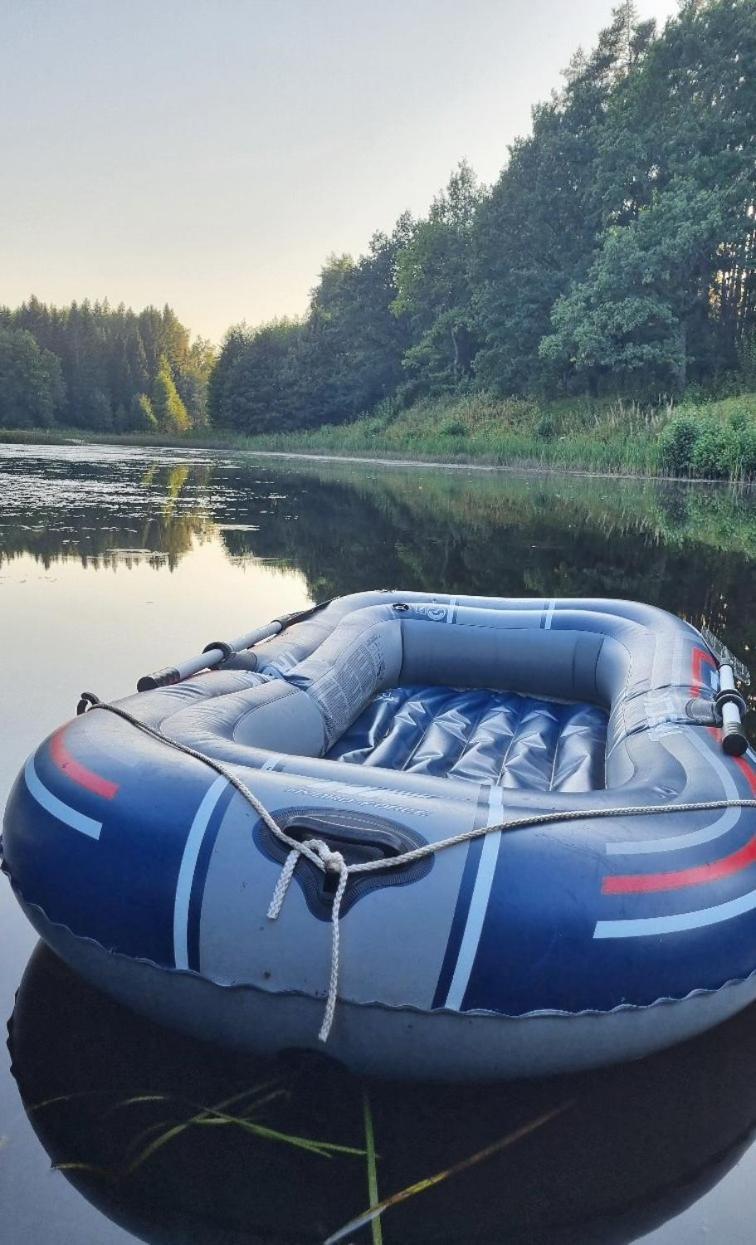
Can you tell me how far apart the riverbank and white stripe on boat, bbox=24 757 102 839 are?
13.4m

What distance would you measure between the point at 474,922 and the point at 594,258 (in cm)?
2620

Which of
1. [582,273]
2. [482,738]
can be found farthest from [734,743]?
[582,273]

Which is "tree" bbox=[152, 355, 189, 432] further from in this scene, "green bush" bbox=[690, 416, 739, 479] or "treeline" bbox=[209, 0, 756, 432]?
"green bush" bbox=[690, 416, 739, 479]

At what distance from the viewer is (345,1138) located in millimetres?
1489

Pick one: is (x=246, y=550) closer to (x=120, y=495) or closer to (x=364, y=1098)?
(x=120, y=495)

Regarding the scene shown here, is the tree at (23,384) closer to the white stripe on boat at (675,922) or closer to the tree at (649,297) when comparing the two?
the tree at (649,297)

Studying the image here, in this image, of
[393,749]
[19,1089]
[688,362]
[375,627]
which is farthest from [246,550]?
[688,362]

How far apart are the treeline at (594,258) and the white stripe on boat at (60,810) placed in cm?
2098

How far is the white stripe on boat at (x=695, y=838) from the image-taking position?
1.56 m

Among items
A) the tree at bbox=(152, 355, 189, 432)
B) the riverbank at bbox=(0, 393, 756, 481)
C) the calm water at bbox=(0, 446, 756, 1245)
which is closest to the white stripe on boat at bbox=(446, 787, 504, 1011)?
the calm water at bbox=(0, 446, 756, 1245)

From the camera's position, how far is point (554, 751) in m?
2.96

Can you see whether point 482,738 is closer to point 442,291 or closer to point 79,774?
point 79,774

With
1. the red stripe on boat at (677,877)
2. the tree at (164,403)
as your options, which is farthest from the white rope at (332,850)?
the tree at (164,403)

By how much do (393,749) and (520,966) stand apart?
1.41 m
